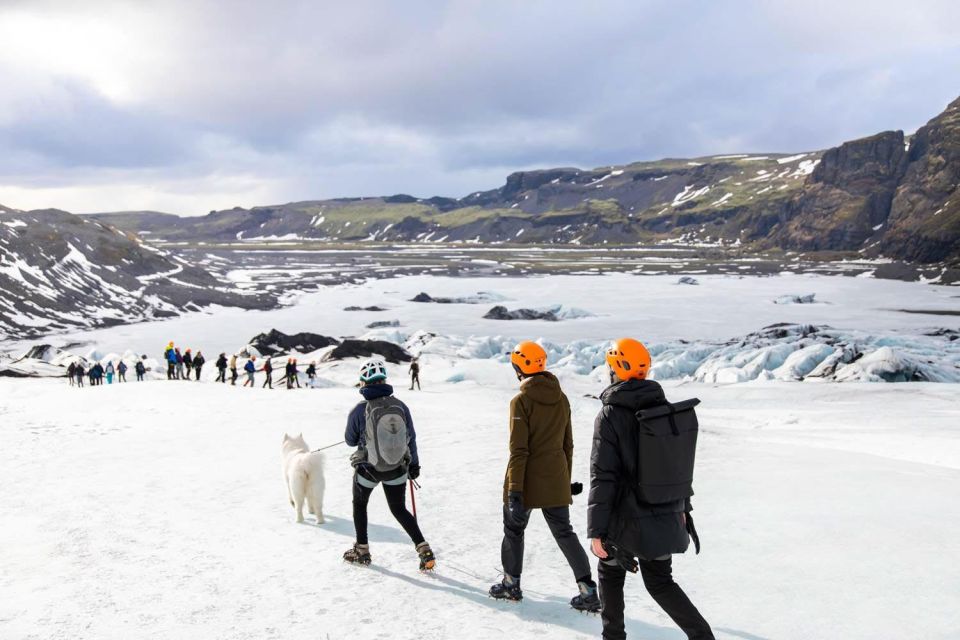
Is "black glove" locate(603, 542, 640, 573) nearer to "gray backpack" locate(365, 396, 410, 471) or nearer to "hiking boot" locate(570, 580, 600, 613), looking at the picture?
"hiking boot" locate(570, 580, 600, 613)

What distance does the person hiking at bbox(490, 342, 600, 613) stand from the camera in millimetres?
5508

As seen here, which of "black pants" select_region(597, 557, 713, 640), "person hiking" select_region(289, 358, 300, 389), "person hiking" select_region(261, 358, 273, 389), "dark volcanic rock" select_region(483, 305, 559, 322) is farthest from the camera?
"dark volcanic rock" select_region(483, 305, 559, 322)

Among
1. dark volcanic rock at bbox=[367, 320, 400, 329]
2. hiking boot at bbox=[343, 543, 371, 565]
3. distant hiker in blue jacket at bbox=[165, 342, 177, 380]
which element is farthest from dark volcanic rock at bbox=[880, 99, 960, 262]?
hiking boot at bbox=[343, 543, 371, 565]

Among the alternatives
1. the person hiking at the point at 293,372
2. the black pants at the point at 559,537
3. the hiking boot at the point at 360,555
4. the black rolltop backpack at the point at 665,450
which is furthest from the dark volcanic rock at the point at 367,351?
the black rolltop backpack at the point at 665,450

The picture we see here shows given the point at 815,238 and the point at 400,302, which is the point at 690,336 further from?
the point at 815,238

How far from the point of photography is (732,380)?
1257 inches

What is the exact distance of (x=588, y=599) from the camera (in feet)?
18.8

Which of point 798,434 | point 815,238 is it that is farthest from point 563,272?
point 798,434

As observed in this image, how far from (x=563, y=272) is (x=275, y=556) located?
128766 millimetres

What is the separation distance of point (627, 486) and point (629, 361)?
82 cm

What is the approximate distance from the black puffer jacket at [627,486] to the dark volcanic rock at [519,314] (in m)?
61.0

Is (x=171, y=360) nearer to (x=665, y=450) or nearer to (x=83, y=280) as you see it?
(x=665, y=450)

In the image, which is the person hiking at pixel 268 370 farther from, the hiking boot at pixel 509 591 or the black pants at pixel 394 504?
the hiking boot at pixel 509 591

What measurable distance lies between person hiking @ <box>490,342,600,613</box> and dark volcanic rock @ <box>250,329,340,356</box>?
4300 centimetres
